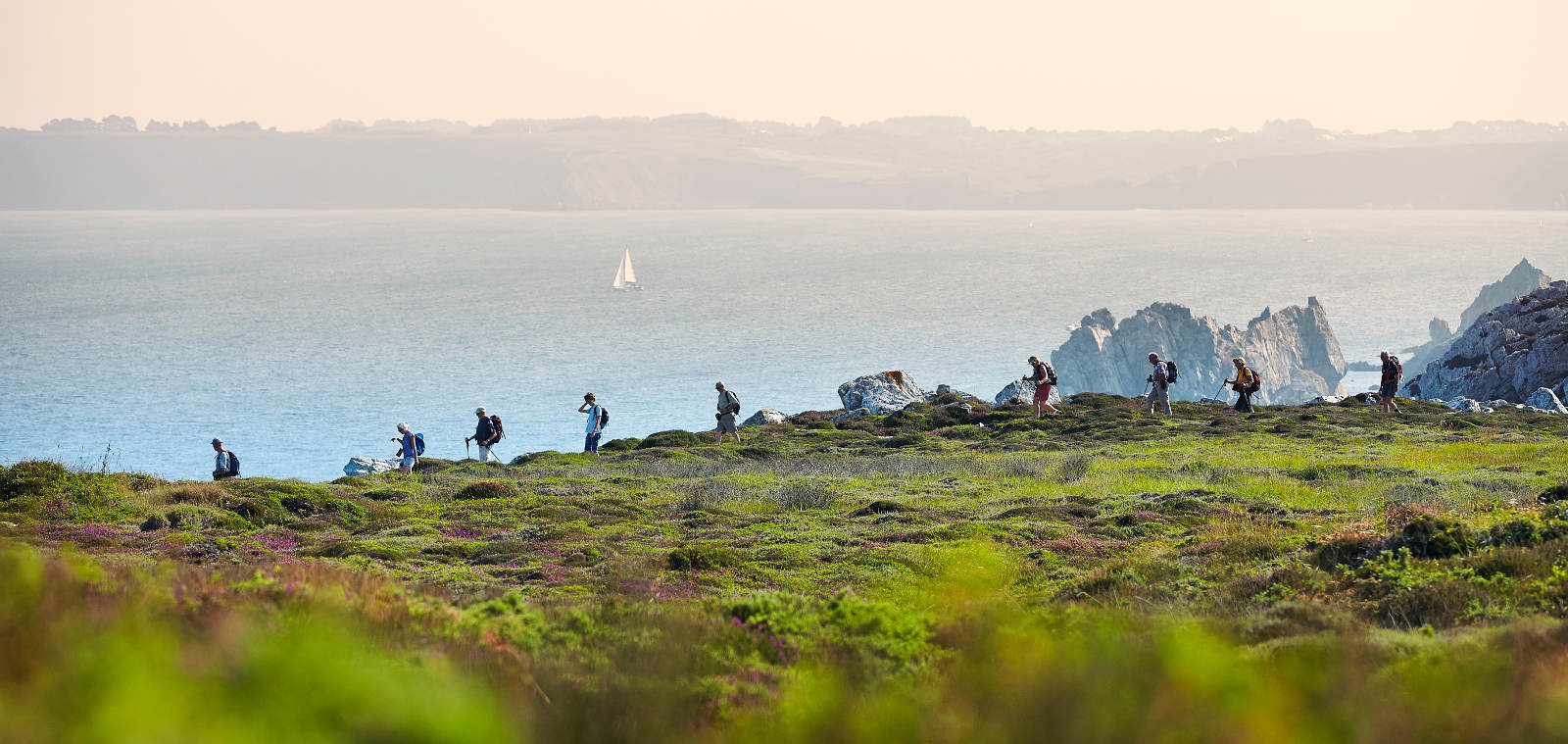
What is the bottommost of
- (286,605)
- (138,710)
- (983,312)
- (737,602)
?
(983,312)

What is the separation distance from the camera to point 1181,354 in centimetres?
10006

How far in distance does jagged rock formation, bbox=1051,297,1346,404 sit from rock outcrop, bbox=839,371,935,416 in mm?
47845

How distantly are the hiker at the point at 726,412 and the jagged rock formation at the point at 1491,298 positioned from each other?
8219 cm

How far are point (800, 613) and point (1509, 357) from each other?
5640 centimetres

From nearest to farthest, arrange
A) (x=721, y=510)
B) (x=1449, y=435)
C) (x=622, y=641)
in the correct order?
(x=622, y=641)
(x=721, y=510)
(x=1449, y=435)

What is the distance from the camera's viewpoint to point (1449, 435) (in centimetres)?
3438

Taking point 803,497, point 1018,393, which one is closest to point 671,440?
point 1018,393

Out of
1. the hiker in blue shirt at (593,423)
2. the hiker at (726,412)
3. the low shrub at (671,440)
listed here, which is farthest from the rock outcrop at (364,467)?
the hiker at (726,412)

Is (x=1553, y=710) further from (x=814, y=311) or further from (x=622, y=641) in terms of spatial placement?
(x=814, y=311)

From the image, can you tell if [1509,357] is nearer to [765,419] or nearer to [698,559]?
[765,419]

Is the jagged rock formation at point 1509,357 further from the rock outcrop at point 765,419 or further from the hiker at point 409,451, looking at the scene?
the hiker at point 409,451

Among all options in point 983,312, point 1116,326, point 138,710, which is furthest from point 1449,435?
point 983,312

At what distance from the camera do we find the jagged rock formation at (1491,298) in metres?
103

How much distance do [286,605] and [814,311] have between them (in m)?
164
